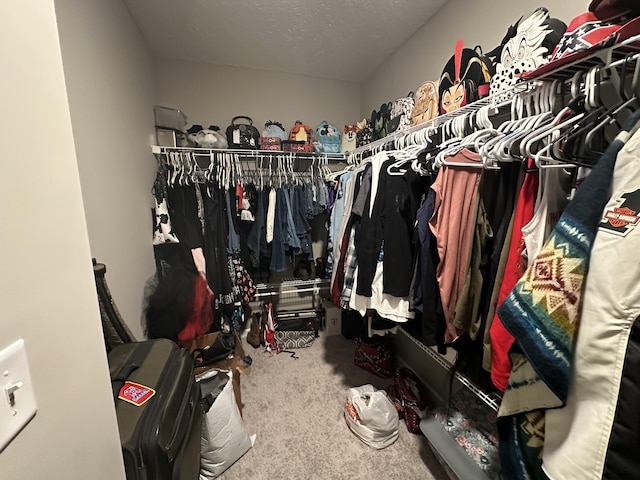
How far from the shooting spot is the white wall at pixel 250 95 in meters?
2.31

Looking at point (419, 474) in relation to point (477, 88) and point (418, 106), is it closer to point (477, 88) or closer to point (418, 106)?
point (477, 88)

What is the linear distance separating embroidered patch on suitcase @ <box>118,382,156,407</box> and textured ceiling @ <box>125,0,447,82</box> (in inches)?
80.3

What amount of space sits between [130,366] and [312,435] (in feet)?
3.74

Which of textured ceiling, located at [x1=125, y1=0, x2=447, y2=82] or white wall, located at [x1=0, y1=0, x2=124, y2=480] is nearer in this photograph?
white wall, located at [x1=0, y1=0, x2=124, y2=480]

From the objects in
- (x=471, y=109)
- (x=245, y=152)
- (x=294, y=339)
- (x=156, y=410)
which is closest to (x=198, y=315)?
(x=156, y=410)

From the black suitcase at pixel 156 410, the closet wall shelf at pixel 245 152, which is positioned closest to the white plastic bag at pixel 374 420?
the black suitcase at pixel 156 410

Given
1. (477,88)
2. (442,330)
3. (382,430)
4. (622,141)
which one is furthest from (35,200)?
(382,430)

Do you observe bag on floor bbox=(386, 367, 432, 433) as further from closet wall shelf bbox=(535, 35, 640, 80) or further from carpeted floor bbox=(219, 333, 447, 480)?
closet wall shelf bbox=(535, 35, 640, 80)

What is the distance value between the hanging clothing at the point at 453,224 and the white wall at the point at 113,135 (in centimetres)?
140

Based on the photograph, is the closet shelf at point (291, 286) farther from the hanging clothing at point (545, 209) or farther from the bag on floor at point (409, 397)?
the hanging clothing at point (545, 209)

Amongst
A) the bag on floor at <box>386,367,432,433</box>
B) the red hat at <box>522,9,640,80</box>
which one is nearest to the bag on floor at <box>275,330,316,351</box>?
the bag on floor at <box>386,367,432,433</box>

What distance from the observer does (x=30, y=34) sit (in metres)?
0.38

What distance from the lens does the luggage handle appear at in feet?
2.82

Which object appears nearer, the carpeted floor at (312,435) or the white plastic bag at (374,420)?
the carpeted floor at (312,435)
